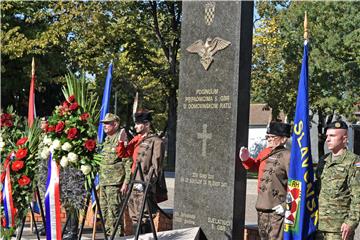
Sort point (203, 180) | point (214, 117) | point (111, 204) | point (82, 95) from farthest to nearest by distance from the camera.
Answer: point (111, 204)
point (203, 180)
point (214, 117)
point (82, 95)

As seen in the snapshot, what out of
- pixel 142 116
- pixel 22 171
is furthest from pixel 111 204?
pixel 22 171

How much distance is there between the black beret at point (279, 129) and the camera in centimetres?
670

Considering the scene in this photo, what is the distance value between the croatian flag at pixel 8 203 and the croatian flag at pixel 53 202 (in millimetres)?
364

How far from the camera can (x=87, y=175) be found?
6152mm

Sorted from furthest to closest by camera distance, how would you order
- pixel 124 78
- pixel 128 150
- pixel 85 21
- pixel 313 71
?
pixel 313 71
pixel 124 78
pixel 85 21
pixel 128 150

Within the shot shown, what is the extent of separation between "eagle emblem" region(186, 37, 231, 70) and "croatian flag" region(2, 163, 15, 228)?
281 cm

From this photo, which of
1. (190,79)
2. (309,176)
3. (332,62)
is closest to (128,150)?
(190,79)

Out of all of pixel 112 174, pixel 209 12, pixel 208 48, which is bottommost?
pixel 112 174

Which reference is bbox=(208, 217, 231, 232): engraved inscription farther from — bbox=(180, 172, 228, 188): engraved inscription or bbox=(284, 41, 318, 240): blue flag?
bbox=(284, 41, 318, 240): blue flag

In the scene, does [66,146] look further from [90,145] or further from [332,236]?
[332,236]

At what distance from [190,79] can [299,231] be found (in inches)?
107

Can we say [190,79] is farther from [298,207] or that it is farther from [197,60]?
[298,207]

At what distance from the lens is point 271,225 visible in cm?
659

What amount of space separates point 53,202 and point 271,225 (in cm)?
235
